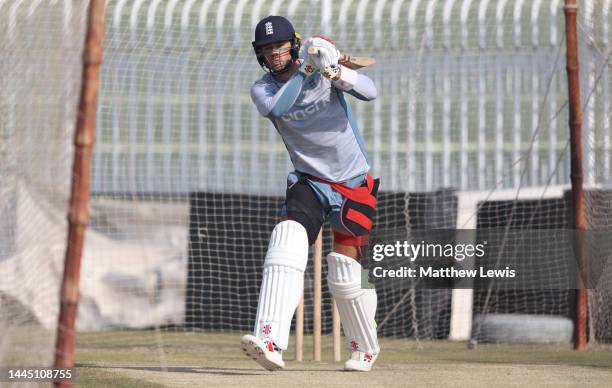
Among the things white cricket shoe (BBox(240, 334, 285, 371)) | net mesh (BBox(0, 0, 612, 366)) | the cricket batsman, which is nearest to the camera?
white cricket shoe (BBox(240, 334, 285, 371))

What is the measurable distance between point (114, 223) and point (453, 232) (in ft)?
12.8

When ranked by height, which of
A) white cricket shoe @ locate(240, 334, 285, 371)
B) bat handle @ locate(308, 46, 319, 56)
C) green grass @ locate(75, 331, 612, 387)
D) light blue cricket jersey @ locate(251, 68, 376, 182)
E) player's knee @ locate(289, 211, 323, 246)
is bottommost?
green grass @ locate(75, 331, 612, 387)

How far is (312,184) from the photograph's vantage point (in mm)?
6852

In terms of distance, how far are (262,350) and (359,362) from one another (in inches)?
43.4

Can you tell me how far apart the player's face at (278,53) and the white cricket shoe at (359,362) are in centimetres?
170

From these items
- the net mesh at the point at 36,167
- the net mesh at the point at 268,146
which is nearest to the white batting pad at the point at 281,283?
the net mesh at the point at 36,167

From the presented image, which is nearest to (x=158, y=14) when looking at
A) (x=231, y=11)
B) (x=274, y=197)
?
(x=231, y=11)

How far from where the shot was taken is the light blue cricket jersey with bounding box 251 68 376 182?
678 cm

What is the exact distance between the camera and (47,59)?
19.4 feet

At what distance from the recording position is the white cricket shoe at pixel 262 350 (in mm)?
6188

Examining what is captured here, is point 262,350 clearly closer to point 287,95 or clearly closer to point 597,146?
point 287,95

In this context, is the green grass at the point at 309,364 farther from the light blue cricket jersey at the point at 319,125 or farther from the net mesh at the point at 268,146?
the light blue cricket jersey at the point at 319,125

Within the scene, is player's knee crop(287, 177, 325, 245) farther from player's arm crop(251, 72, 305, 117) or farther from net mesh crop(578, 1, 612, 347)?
net mesh crop(578, 1, 612, 347)

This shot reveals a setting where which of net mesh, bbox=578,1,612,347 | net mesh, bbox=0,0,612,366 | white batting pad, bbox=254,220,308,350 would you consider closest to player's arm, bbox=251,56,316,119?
white batting pad, bbox=254,220,308,350
